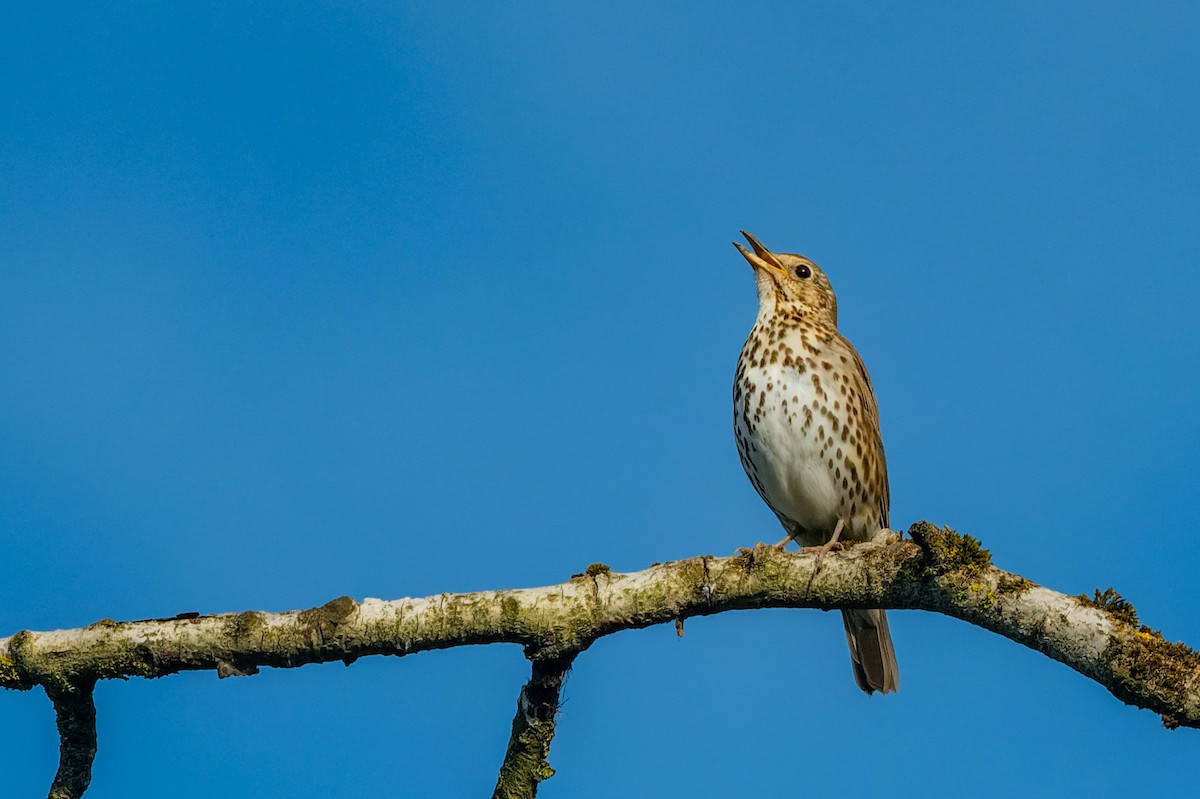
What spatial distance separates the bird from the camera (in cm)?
847

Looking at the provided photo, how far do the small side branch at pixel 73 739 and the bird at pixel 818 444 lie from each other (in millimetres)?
4706

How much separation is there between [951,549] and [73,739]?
3.38 meters

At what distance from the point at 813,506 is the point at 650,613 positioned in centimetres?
374

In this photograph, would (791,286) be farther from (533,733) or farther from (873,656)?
(533,733)

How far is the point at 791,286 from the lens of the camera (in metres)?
9.59

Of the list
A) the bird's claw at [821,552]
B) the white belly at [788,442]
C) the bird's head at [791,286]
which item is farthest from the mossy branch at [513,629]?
the bird's head at [791,286]

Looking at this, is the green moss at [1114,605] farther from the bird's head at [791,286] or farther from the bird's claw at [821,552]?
the bird's head at [791,286]

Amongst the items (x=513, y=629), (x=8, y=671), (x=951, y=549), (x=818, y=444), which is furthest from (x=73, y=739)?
(x=818, y=444)

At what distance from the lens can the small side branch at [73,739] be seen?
4.86 metres

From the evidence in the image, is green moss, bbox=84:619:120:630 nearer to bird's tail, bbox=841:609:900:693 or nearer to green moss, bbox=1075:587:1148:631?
green moss, bbox=1075:587:1148:631

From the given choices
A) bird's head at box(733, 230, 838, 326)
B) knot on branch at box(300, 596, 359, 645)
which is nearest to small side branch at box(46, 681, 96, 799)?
knot on branch at box(300, 596, 359, 645)

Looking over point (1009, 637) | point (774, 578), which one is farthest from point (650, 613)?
point (1009, 637)

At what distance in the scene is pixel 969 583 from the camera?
4.83m

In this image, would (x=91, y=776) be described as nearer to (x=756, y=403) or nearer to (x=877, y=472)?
(x=756, y=403)
